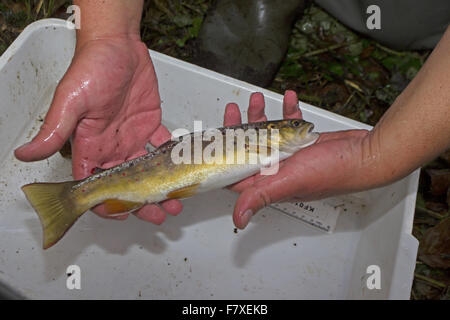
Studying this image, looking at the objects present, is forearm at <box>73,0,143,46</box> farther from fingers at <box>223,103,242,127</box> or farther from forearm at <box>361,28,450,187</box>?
forearm at <box>361,28,450,187</box>

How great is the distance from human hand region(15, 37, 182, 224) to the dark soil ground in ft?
3.25

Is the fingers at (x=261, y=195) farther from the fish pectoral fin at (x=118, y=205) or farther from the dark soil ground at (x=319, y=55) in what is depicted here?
the dark soil ground at (x=319, y=55)

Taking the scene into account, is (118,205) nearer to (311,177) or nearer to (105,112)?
(105,112)

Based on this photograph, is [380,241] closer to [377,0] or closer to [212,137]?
[212,137]

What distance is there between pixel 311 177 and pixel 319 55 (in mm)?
1661

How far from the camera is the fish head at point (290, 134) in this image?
1857 millimetres

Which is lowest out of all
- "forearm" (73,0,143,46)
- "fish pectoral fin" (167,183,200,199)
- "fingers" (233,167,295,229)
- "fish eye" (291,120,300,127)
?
"fish pectoral fin" (167,183,200,199)

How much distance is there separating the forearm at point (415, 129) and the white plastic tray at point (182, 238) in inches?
15.1

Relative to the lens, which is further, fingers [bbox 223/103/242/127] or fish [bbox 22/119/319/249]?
fingers [bbox 223/103/242/127]

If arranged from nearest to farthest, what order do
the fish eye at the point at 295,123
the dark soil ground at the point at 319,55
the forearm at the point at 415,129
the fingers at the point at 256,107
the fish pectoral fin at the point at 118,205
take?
the forearm at the point at 415,129 → the fish pectoral fin at the point at 118,205 → the fish eye at the point at 295,123 → the fingers at the point at 256,107 → the dark soil ground at the point at 319,55

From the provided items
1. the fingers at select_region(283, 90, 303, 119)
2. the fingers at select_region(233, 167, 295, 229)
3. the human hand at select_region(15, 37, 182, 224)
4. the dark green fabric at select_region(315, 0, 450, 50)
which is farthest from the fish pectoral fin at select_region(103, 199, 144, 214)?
the dark green fabric at select_region(315, 0, 450, 50)

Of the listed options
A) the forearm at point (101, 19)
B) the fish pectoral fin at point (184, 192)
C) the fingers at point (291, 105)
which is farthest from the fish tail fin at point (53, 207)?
the fingers at point (291, 105)

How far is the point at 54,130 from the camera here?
1.66 m

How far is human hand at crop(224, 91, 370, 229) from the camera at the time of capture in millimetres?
1646
